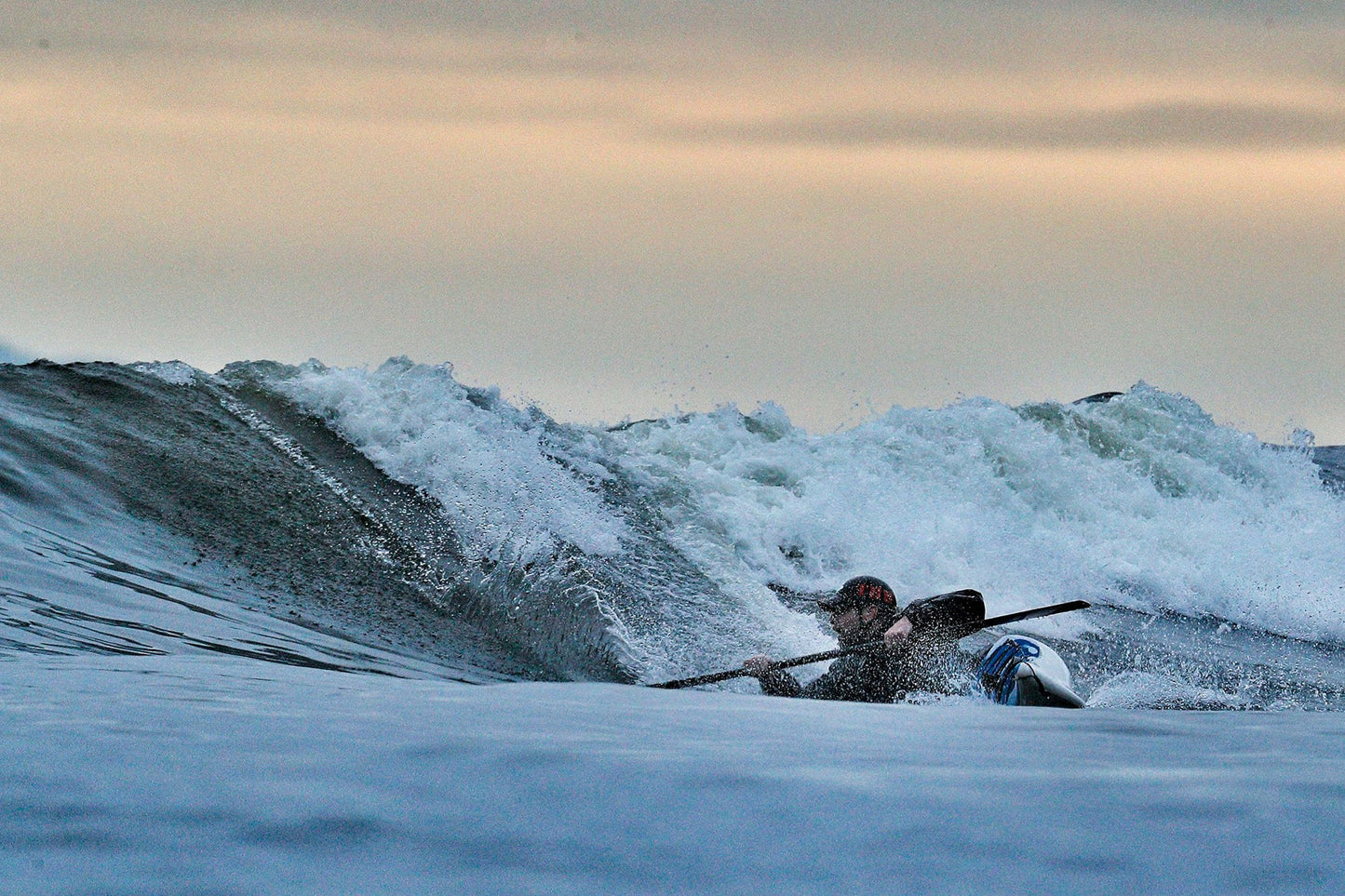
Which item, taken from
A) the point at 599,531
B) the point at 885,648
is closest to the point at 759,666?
the point at 885,648

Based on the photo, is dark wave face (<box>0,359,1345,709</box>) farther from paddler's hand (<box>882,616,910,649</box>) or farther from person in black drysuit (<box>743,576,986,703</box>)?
paddler's hand (<box>882,616,910,649</box>)

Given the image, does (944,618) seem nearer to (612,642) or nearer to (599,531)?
(612,642)

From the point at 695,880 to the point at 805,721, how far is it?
208cm

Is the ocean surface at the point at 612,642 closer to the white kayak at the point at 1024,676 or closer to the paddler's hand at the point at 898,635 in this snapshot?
the white kayak at the point at 1024,676

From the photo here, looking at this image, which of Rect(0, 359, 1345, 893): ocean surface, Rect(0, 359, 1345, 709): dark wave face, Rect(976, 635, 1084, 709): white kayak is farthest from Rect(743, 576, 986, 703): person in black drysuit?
Rect(0, 359, 1345, 709): dark wave face

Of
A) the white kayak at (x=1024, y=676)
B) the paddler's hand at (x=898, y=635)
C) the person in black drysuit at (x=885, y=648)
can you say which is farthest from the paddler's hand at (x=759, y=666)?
the white kayak at (x=1024, y=676)

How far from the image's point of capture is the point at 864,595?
658 cm

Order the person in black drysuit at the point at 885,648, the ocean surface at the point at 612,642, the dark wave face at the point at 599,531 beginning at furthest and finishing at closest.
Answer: the dark wave face at the point at 599,531, the person in black drysuit at the point at 885,648, the ocean surface at the point at 612,642

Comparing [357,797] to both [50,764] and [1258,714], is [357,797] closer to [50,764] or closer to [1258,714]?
[50,764]

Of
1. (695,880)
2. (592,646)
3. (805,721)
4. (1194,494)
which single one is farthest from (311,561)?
(1194,494)

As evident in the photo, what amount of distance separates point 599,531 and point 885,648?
13.0 feet

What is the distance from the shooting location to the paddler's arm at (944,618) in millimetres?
6250

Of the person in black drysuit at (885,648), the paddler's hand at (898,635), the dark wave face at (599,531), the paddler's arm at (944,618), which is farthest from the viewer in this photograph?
the dark wave face at (599,531)

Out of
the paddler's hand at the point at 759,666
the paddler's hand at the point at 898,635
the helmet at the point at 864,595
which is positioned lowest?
the paddler's hand at the point at 759,666
